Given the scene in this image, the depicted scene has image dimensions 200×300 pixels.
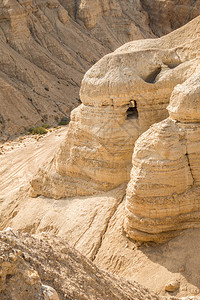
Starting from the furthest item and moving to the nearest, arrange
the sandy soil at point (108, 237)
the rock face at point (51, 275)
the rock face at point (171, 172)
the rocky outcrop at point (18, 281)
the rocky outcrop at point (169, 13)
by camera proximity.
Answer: the rocky outcrop at point (169, 13), the rock face at point (171, 172), the sandy soil at point (108, 237), the rock face at point (51, 275), the rocky outcrop at point (18, 281)

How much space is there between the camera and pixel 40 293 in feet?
19.7

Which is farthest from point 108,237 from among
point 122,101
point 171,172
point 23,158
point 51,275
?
point 23,158

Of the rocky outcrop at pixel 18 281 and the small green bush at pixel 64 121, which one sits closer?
the rocky outcrop at pixel 18 281

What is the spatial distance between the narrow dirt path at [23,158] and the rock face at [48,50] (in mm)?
2586

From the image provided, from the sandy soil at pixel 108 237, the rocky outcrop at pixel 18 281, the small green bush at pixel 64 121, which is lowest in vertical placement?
the small green bush at pixel 64 121

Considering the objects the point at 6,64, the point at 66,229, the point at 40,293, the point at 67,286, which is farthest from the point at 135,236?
the point at 6,64

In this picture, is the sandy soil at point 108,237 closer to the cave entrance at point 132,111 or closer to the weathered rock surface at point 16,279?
the cave entrance at point 132,111

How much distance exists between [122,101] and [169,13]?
38728 millimetres

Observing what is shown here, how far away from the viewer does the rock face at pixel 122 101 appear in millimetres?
13086

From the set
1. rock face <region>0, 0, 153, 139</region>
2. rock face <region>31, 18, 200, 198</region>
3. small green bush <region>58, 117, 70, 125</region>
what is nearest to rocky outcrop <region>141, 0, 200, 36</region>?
rock face <region>0, 0, 153, 139</region>

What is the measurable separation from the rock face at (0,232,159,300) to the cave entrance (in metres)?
6.02

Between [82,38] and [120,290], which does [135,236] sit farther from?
[82,38]

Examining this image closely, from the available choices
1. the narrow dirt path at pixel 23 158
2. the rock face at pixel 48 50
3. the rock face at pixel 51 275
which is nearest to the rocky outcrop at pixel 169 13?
the rock face at pixel 48 50

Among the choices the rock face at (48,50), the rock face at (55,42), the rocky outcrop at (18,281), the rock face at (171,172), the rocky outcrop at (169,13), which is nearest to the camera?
the rocky outcrop at (18,281)
